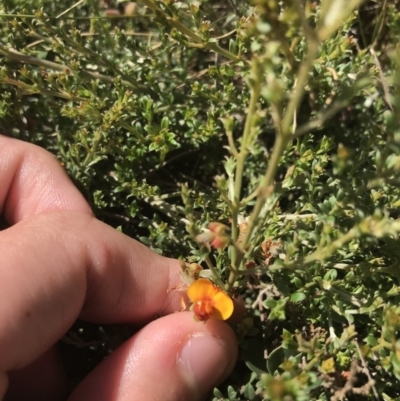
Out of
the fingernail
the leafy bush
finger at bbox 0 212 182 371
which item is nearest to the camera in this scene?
the leafy bush

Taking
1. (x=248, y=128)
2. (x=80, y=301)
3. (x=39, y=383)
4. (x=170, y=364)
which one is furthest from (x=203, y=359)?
(x=248, y=128)

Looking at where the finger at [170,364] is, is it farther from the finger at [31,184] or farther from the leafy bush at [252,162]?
the finger at [31,184]

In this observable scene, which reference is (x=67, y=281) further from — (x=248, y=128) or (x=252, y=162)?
(x=252, y=162)

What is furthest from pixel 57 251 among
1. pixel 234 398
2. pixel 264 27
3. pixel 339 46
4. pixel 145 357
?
pixel 339 46

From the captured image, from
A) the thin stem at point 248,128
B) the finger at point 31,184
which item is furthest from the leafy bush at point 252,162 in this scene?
the finger at point 31,184

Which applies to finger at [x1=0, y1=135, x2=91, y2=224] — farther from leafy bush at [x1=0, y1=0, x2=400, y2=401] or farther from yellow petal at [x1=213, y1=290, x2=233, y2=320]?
yellow petal at [x1=213, y1=290, x2=233, y2=320]

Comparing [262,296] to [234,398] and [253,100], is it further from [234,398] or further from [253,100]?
[253,100]

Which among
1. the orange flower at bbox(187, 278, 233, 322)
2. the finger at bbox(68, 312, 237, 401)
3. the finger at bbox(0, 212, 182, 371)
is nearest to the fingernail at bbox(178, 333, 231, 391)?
the finger at bbox(68, 312, 237, 401)
